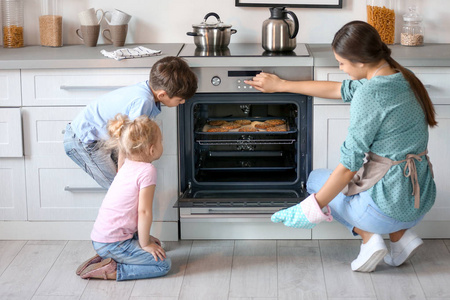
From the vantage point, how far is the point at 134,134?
9.26 feet

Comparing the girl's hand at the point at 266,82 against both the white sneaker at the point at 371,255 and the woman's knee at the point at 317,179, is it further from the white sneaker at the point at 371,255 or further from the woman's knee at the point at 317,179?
the white sneaker at the point at 371,255

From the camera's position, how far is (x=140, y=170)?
2881mm

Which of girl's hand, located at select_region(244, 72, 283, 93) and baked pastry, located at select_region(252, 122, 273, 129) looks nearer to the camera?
girl's hand, located at select_region(244, 72, 283, 93)

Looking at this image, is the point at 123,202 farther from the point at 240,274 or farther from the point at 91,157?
the point at 240,274

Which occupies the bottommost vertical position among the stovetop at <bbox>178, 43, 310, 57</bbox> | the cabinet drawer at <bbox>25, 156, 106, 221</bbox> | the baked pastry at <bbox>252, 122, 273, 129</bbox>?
the cabinet drawer at <bbox>25, 156, 106, 221</bbox>

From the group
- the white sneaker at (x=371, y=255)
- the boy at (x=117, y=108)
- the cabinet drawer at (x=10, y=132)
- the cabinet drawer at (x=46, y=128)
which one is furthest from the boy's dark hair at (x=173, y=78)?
the white sneaker at (x=371, y=255)

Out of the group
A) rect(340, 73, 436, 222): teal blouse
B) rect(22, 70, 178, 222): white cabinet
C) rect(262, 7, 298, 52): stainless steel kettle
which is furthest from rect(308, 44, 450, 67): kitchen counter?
rect(22, 70, 178, 222): white cabinet

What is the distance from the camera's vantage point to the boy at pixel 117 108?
286cm

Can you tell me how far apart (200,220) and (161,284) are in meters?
0.44

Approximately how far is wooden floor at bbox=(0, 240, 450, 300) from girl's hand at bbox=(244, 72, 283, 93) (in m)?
0.75

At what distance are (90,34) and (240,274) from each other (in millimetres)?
1482

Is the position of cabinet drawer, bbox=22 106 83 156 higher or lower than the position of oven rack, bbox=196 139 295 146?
higher

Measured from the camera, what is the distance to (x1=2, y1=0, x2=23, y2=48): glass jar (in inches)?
141

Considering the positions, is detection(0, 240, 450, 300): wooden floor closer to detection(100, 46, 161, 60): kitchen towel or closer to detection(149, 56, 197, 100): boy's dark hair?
detection(149, 56, 197, 100): boy's dark hair
